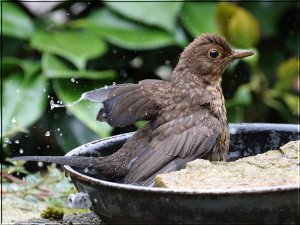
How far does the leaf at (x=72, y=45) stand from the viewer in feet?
17.9

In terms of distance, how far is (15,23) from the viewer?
19.2 ft

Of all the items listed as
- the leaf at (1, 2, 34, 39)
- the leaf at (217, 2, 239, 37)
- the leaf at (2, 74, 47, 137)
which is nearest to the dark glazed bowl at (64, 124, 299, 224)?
the leaf at (2, 74, 47, 137)

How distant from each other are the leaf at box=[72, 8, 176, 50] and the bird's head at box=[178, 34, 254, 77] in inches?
72.4

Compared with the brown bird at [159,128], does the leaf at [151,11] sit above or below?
above

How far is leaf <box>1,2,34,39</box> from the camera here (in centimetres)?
580

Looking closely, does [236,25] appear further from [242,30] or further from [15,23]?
[15,23]

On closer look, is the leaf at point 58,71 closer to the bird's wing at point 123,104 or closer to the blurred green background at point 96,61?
the blurred green background at point 96,61

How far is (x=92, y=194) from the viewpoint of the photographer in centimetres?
298

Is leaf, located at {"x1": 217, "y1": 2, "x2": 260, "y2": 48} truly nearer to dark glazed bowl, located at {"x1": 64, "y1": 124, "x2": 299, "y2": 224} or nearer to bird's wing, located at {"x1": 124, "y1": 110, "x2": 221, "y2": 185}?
bird's wing, located at {"x1": 124, "y1": 110, "x2": 221, "y2": 185}

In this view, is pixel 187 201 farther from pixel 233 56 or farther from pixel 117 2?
pixel 117 2

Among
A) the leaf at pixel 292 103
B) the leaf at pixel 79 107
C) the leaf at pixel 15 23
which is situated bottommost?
the leaf at pixel 292 103

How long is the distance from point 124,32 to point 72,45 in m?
0.47

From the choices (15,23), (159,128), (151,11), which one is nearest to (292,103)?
(151,11)

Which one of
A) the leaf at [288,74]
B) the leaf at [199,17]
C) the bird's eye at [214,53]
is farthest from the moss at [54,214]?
the leaf at [288,74]
